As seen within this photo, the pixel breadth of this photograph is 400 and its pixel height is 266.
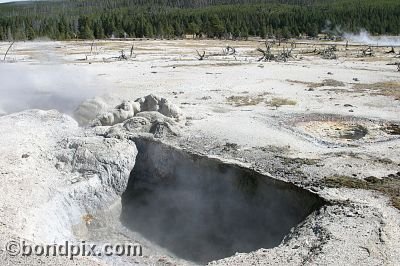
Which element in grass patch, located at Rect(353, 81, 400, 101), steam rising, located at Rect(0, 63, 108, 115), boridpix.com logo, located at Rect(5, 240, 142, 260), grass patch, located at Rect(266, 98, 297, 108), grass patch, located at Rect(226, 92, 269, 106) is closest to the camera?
boridpix.com logo, located at Rect(5, 240, 142, 260)

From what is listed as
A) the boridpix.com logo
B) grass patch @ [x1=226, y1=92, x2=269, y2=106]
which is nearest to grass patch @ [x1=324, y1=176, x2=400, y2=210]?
the boridpix.com logo

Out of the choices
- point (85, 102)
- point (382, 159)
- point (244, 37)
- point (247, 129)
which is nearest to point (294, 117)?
point (247, 129)

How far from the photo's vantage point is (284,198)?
10.1m

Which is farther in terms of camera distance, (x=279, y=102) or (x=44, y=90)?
(x=44, y=90)

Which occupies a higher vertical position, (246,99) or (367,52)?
(367,52)

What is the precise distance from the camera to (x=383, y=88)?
22.1 m

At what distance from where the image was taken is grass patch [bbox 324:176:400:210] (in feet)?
32.3

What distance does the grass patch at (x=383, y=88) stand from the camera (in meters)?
20.7

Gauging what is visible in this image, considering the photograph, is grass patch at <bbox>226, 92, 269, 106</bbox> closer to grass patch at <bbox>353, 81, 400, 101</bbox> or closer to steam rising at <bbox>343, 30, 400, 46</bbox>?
grass patch at <bbox>353, 81, 400, 101</bbox>

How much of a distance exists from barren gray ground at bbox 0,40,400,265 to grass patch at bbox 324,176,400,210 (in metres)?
0.02

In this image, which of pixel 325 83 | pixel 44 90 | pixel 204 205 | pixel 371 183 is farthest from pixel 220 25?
pixel 371 183

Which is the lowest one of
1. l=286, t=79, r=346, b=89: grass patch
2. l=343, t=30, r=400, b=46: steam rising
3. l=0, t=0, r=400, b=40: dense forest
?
l=286, t=79, r=346, b=89: grass patch

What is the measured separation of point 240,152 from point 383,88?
41.3ft

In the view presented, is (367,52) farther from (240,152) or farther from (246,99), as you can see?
(240,152)
